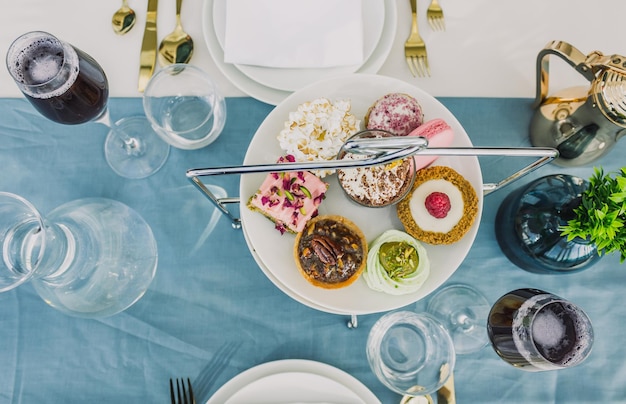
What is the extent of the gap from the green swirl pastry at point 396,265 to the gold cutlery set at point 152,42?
554 mm

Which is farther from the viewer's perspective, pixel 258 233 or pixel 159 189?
pixel 159 189

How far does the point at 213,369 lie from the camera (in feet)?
2.76

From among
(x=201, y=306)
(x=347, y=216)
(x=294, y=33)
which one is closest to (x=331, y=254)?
(x=347, y=216)

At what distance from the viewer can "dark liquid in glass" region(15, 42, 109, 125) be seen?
700 millimetres

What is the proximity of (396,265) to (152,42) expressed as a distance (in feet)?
2.18

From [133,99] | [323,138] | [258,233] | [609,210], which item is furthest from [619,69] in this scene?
[133,99]

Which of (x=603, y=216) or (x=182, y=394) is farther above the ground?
(x=603, y=216)

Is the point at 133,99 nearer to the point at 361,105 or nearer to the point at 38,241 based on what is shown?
the point at 38,241

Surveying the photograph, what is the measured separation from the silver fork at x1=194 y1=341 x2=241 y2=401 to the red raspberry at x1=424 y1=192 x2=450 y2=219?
437 mm

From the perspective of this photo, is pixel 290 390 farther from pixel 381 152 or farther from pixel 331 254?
pixel 381 152

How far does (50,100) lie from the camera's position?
696 millimetres

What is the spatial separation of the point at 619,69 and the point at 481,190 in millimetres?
272

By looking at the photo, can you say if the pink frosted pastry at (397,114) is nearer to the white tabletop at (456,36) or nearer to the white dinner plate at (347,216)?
the white dinner plate at (347,216)

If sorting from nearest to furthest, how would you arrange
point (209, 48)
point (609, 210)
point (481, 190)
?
point (609, 210), point (481, 190), point (209, 48)
